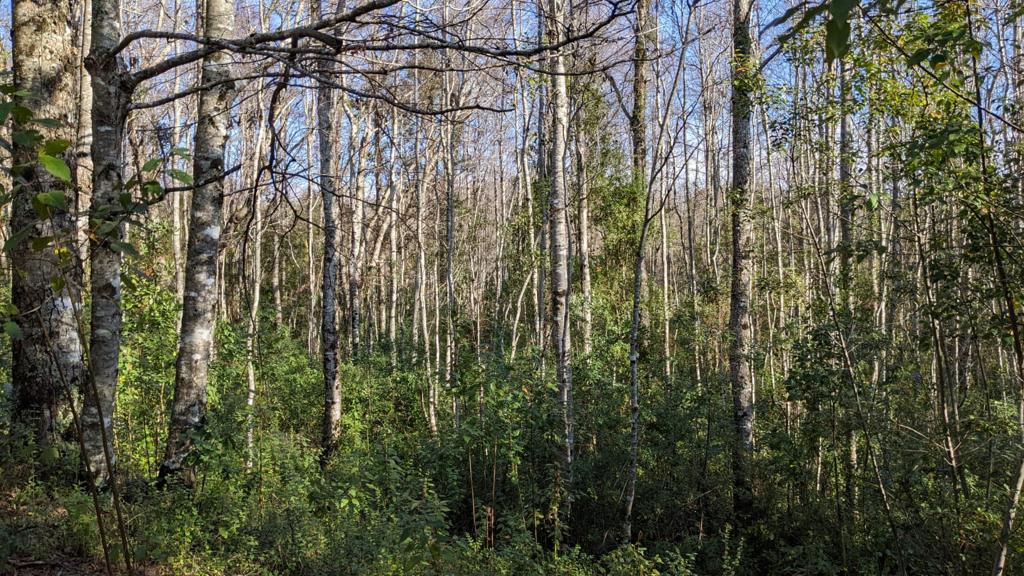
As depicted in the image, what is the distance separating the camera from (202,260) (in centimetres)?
468

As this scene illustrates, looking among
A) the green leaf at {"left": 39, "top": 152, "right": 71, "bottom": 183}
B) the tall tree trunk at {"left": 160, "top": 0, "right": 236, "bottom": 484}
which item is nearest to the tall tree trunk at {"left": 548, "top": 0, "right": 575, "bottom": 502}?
the tall tree trunk at {"left": 160, "top": 0, "right": 236, "bottom": 484}

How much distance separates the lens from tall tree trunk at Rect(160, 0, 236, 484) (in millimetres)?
4566

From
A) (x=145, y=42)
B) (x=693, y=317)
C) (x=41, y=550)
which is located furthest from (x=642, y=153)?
(x=145, y=42)

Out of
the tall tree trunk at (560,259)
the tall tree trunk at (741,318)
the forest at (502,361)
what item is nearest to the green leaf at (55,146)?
the forest at (502,361)

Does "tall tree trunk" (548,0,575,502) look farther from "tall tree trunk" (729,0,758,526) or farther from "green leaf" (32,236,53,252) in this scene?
"green leaf" (32,236,53,252)

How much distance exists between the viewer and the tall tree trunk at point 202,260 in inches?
180

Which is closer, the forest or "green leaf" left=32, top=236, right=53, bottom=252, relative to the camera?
"green leaf" left=32, top=236, right=53, bottom=252

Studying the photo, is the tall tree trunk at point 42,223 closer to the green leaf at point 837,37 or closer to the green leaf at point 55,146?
the green leaf at point 55,146

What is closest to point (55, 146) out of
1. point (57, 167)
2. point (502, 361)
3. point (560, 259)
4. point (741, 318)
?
point (57, 167)

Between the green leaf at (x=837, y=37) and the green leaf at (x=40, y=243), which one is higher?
the green leaf at (x=837, y=37)

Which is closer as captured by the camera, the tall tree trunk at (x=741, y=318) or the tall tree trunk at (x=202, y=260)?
the tall tree trunk at (x=202, y=260)

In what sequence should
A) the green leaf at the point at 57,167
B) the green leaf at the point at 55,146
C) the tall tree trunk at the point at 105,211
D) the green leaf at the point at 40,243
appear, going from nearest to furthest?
the green leaf at the point at 57,167, the green leaf at the point at 55,146, the green leaf at the point at 40,243, the tall tree trunk at the point at 105,211

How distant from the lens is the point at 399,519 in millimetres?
4547

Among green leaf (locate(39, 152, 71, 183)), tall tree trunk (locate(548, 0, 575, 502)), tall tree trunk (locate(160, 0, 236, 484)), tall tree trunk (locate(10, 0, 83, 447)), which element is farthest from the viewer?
tall tree trunk (locate(548, 0, 575, 502))
